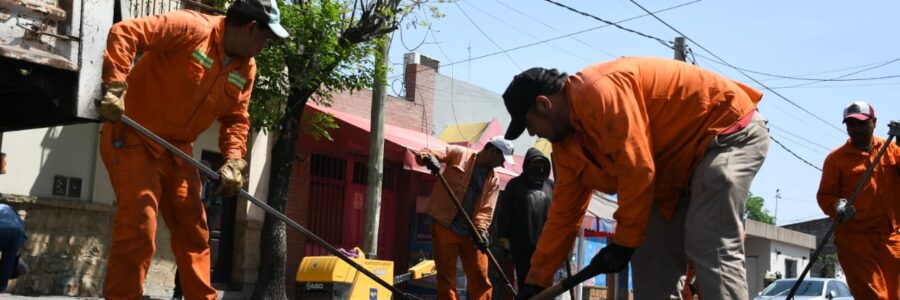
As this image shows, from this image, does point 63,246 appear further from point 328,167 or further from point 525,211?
point 525,211

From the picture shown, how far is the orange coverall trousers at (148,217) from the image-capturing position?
4.85 m

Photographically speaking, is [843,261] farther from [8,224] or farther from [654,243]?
[8,224]

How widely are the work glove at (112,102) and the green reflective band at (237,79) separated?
2.38ft

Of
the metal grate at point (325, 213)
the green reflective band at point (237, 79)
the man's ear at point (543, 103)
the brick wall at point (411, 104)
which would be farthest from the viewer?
the brick wall at point (411, 104)

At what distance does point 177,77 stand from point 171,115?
0.19 m

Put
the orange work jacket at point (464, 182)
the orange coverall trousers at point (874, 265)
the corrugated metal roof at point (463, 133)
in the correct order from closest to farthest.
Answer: the orange coverall trousers at point (874, 265)
the orange work jacket at point (464, 182)
the corrugated metal roof at point (463, 133)

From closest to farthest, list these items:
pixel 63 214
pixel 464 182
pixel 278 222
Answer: pixel 464 182 → pixel 63 214 → pixel 278 222


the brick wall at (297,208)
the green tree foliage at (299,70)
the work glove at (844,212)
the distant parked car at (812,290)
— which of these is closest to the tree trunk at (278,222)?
the green tree foliage at (299,70)

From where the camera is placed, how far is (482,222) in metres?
8.96

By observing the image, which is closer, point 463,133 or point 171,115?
point 171,115

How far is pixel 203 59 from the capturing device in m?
5.15

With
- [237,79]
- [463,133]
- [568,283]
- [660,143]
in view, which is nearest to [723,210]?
[660,143]

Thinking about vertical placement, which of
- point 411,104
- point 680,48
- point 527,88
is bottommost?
point 527,88

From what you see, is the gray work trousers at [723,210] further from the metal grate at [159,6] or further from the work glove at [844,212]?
the metal grate at [159,6]
